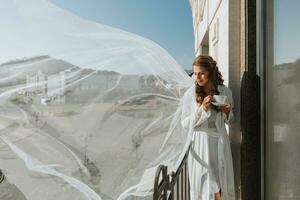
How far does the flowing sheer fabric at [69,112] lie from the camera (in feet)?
5.35

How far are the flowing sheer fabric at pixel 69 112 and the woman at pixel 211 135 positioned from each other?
0.38 metres

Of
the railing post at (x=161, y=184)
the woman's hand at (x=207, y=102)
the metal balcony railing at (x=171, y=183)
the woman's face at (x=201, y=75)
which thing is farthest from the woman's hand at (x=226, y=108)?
the railing post at (x=161, y=184)

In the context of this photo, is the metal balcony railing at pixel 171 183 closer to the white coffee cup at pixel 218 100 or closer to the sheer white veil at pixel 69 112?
the sheer white veil at pixel 69 112

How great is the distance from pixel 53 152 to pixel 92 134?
22 centimetres

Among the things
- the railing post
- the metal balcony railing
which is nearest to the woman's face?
the metal balcony railing

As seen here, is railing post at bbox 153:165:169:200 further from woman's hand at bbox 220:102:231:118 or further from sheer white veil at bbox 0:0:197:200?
woman's hand at bbox 220:102:231:118

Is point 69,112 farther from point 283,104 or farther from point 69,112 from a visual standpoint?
point 283,104

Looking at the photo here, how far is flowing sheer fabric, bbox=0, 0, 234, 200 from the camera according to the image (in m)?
1.63

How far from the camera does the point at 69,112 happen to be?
178 cm

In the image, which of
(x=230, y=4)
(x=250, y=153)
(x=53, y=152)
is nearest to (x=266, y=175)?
(x=250, y=153)

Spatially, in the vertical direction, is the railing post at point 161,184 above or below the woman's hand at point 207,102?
below

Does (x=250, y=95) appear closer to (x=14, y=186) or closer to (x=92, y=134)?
(x=92, y=134)

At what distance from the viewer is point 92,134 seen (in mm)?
1839

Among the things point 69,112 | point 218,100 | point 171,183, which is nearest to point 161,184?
point 171,183
